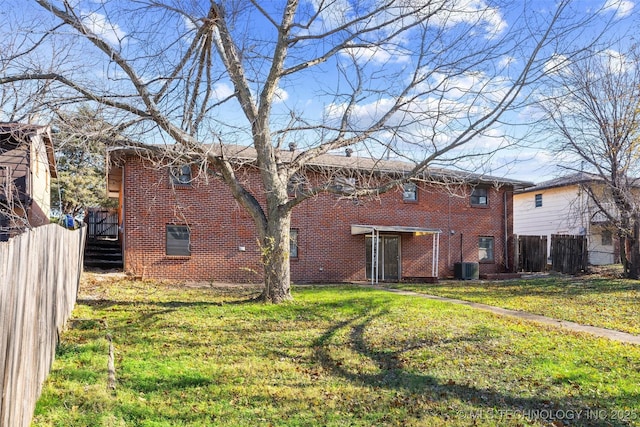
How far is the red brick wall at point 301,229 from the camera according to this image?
16969mm

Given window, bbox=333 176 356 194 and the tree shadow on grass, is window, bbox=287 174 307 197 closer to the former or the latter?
window, bbox=333 176 356 194

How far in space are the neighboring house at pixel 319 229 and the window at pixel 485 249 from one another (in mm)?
46

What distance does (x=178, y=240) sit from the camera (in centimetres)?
1750

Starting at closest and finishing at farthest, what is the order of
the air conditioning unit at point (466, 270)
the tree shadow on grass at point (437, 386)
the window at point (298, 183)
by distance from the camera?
the tree shadow on grass at point (437, 386) < the window at point (298, 183) < the air conditioning unit at point (466, 270)

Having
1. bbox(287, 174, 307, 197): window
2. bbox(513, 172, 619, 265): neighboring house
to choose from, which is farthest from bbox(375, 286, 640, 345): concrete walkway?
bbox(513, 172, 619, 265): neighboring house

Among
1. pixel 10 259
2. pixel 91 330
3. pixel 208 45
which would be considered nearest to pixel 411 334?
pixel 91 330

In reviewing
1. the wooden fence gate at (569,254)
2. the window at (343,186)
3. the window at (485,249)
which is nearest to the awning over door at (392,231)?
the window at (485,249)

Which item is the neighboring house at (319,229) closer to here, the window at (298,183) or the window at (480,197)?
the window at (480,197)

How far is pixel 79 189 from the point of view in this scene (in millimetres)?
28641

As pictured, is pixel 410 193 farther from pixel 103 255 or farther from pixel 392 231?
pixel 103 255

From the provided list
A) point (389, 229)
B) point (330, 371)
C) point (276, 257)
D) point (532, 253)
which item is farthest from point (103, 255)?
point (532, 253)

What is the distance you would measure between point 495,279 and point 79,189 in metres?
23.1

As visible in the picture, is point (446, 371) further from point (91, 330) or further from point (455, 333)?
point (91, 330)

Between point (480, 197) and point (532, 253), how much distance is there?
4.08 m
